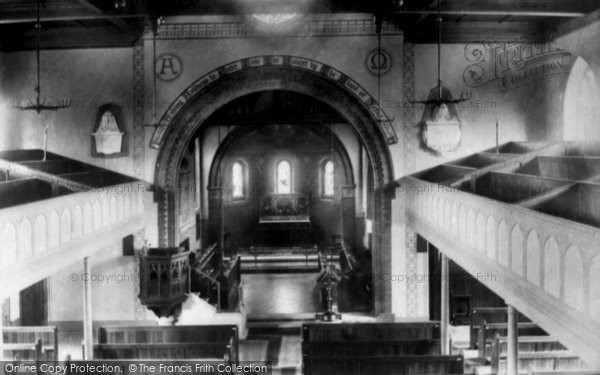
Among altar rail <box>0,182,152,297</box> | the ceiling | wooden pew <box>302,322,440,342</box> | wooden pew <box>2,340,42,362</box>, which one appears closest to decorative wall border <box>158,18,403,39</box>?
the ceiling

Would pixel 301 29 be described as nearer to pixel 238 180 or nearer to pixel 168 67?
pixel 168 67

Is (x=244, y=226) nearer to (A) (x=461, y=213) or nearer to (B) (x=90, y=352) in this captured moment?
(B) (x=90, y=352)

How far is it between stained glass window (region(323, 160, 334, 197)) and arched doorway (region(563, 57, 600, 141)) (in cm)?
1245

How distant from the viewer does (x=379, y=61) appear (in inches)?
571

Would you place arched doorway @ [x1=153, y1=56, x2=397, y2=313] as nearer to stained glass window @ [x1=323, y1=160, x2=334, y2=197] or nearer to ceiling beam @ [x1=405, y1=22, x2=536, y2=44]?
ceiling beam @ [x1=405, y1=22, x2=536, y2=44]

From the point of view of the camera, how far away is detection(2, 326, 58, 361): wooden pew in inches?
436

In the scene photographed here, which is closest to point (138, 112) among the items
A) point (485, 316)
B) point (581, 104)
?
point (485, 316)

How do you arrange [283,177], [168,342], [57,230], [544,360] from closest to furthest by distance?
[57,230] < [544,360] < [168,342] < [283,177]

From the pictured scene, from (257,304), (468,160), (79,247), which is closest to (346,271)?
(257,304)

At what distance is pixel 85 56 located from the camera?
48.7ft

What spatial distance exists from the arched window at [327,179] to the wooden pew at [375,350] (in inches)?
549

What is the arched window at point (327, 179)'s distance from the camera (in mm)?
25719

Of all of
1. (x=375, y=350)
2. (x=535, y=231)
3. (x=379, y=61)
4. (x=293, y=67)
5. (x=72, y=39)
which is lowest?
(x=375, y=350)

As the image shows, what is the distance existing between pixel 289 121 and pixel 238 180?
Result: 8.30 m
